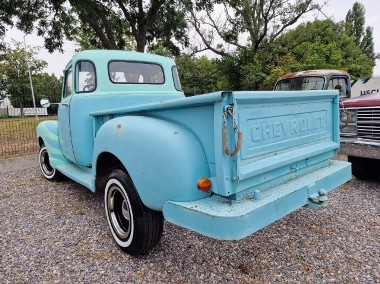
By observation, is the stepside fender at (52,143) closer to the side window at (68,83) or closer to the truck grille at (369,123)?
the side window at (68,83)

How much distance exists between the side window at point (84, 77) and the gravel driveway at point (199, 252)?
5.25 ft

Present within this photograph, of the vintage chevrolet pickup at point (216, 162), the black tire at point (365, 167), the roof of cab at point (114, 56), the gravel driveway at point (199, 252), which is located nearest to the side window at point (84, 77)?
the roof of cab at point (114, 56)

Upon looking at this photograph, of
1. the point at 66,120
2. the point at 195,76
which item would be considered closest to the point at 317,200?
the point at 66,120

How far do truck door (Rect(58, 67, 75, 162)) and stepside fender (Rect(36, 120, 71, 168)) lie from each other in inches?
9.3

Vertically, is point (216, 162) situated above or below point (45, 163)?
above

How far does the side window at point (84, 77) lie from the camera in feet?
12.8

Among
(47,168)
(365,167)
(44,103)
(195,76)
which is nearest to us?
(365,167)

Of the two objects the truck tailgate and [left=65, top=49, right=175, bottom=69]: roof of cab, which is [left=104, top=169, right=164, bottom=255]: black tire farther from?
[left=65, top=49, right=175, bottom=69]: roof of cab

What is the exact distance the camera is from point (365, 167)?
4570 mm

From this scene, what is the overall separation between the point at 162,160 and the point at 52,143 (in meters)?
3.48

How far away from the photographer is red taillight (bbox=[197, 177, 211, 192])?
78.5 inches

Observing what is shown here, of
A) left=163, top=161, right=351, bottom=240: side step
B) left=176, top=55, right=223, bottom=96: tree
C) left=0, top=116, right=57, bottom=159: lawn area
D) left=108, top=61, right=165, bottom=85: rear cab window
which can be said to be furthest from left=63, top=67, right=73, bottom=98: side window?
left=176, top=55, right=223, bottom=96: tree

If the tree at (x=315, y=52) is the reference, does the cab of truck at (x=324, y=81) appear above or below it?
below

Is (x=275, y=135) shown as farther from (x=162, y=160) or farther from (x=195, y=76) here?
(x=195, y=76)
